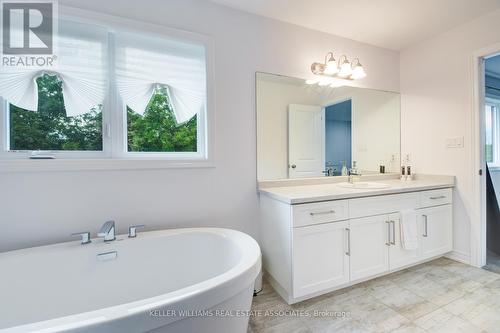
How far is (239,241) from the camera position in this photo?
1391 millimetres

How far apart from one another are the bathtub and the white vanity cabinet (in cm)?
41

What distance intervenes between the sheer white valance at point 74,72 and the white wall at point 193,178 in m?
0.18

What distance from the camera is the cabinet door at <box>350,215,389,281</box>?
5.79 ft

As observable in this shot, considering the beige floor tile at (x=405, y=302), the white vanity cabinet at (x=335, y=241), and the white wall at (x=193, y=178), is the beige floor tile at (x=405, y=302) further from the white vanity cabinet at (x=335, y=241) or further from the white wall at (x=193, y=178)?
the white wall at (x=193, y=178)

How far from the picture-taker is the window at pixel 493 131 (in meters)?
3.35

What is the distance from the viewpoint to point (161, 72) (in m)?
1.74

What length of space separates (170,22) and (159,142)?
917 mm

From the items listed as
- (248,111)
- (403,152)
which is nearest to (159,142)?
(248,111)

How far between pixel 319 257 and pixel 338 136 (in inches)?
52.7

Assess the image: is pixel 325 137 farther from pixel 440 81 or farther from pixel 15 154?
pixel 15 154

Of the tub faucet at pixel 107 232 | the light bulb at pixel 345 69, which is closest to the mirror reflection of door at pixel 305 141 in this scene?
the light bulb at pixel 345 69

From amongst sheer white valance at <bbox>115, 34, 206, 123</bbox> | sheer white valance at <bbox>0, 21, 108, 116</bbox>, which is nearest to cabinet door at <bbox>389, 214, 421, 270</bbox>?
sheer white valance at <bbox>115, 34, 206, 123</bbox>

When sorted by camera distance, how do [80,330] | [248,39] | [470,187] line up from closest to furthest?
1. [80,330]
2. [248,39]
3. [470,187]

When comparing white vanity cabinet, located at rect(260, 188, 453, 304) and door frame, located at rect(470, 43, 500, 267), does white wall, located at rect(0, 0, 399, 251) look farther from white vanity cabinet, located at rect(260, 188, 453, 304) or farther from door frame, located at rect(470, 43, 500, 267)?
door frame, located at rect(470, 43, 500, 267)
